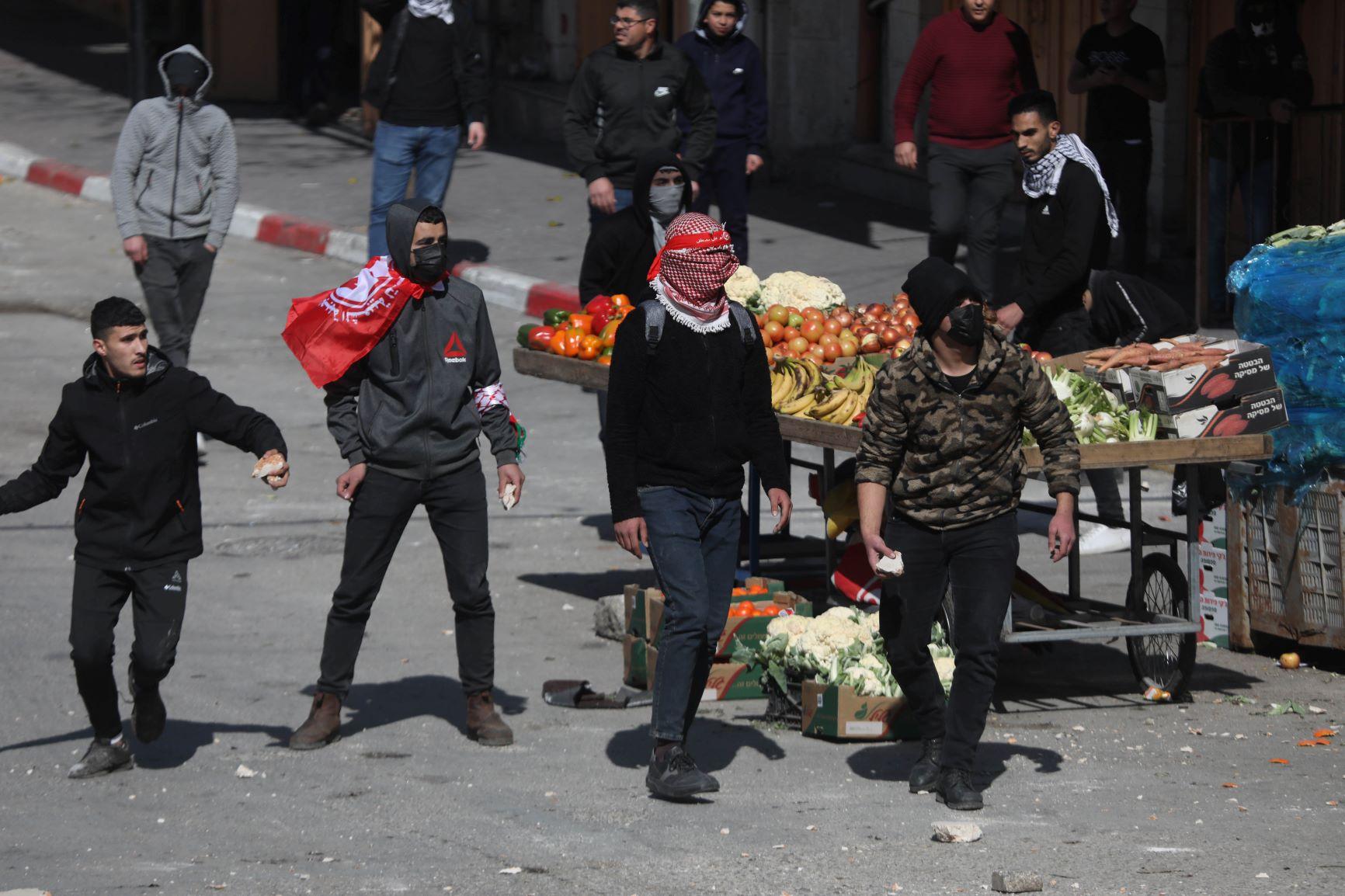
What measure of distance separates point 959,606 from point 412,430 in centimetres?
202

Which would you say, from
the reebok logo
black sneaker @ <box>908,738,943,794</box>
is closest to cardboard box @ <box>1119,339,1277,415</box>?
black sneaker @ <box>908,738,943,794</box>

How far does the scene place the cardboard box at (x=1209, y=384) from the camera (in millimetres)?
7871

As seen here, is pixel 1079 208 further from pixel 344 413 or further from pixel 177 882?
pixel 177 882

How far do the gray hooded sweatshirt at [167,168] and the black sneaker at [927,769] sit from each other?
5938 mm

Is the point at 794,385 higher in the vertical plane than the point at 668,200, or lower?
lower

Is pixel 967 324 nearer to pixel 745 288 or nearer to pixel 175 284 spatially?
pixel 745 288

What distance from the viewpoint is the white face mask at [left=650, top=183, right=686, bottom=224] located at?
31.7ft

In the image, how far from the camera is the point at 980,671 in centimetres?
678

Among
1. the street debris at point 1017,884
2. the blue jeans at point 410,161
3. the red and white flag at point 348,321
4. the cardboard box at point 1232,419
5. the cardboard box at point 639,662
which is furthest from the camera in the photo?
the blue jeans at point 410,161

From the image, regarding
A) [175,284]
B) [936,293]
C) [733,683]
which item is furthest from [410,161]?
[936,293]

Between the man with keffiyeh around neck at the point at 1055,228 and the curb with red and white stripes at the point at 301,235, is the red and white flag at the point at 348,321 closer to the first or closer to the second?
the man with keffiyeh around neck at the point at 1055,228

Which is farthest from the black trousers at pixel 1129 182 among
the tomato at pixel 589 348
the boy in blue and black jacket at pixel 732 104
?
the tomato at pixel 589 348

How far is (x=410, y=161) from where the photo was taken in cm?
1480

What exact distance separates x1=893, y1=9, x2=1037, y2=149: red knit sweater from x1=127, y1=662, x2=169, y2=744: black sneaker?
21.5 ft
